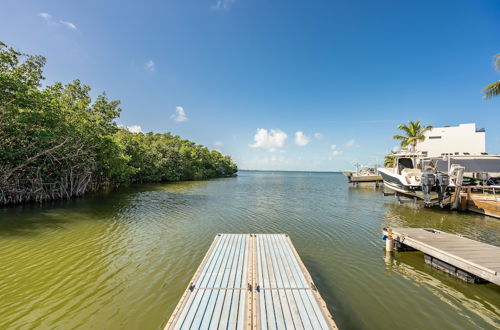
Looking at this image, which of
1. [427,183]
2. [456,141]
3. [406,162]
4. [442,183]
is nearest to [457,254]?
[427,183]

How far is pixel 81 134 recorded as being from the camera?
20047 millimetres

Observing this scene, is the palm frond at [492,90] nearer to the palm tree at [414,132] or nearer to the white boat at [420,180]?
the white boat at [420,180]

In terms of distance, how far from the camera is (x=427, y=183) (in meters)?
18.5

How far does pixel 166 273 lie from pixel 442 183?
911 inches

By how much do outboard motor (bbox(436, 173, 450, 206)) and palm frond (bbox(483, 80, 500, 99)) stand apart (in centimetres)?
687

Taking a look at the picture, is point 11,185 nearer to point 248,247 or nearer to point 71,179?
point 71,179

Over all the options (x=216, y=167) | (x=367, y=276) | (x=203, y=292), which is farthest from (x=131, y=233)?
(x=216, y=167)

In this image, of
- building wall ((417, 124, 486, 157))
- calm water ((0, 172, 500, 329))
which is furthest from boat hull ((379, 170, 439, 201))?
building wall ((417, 124, 486, 157))

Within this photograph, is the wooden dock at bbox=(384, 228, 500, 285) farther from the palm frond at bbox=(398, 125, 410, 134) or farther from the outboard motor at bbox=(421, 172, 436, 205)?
the palm frond at bbox=(398, 125, 410, 134)

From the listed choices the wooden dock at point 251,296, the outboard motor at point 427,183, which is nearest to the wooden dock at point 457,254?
the wooden dock at point 251,296

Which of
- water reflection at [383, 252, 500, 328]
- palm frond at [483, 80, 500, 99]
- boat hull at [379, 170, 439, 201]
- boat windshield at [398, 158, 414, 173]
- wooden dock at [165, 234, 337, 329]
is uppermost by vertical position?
palm frond at [483, 80, 500, 99]

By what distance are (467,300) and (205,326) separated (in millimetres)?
8010

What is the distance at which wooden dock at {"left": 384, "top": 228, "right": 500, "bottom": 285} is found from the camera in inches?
261

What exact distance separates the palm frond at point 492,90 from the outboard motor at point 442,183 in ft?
22.6
